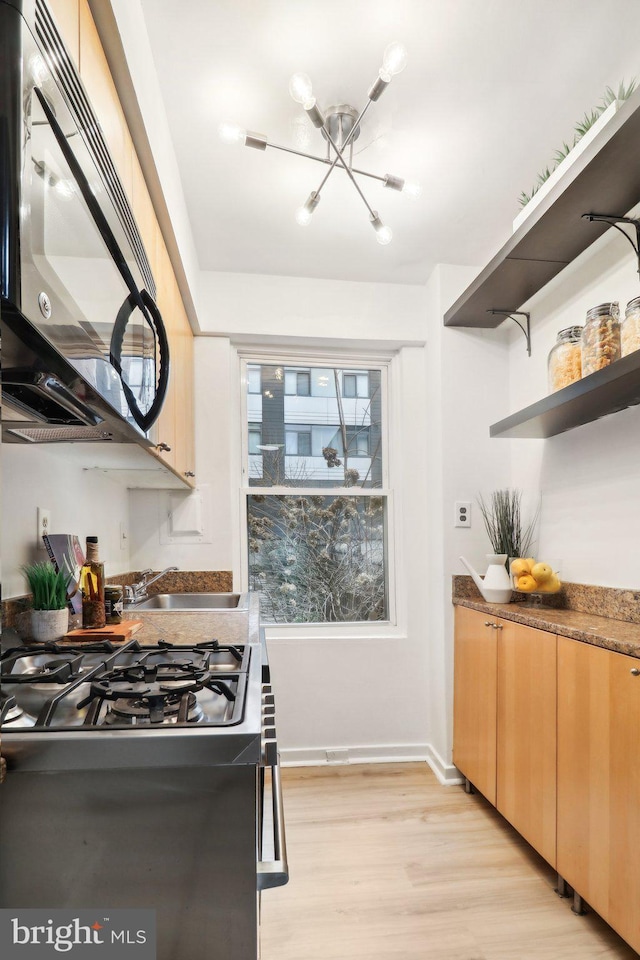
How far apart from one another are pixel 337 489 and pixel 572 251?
159cm

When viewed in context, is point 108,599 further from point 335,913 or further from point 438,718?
point 438,718

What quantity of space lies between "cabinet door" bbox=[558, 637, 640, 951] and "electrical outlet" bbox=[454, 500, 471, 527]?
3.42 feet

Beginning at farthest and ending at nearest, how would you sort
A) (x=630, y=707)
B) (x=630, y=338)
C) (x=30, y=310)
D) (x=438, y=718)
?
(x=438, y=718) → (x=630, y=338) → (x=630, y=707) → (x=30, y=310)

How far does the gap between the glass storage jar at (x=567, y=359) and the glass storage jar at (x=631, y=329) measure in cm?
26

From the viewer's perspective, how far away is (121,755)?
2.51 feet

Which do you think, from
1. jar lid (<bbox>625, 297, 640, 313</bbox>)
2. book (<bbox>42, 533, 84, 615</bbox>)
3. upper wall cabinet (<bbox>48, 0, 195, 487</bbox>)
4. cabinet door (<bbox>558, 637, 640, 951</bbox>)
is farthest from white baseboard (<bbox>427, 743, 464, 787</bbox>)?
jar lid (<bbox>625, 297, 640, 313</bbox>)

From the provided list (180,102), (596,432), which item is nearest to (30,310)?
(180,102)

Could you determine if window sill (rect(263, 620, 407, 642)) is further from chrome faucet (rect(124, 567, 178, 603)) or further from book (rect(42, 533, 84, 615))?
book (rect(42, 533, 84, 615))

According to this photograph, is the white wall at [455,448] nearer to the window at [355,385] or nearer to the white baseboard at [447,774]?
the white baseboard at [447,774]

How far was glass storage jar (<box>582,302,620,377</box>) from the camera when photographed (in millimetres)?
1840

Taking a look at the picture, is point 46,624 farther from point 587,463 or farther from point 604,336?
point 587,463

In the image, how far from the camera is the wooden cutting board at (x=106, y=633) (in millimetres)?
1493

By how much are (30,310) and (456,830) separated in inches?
94.0

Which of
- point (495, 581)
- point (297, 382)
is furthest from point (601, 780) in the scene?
point (297, 382)
